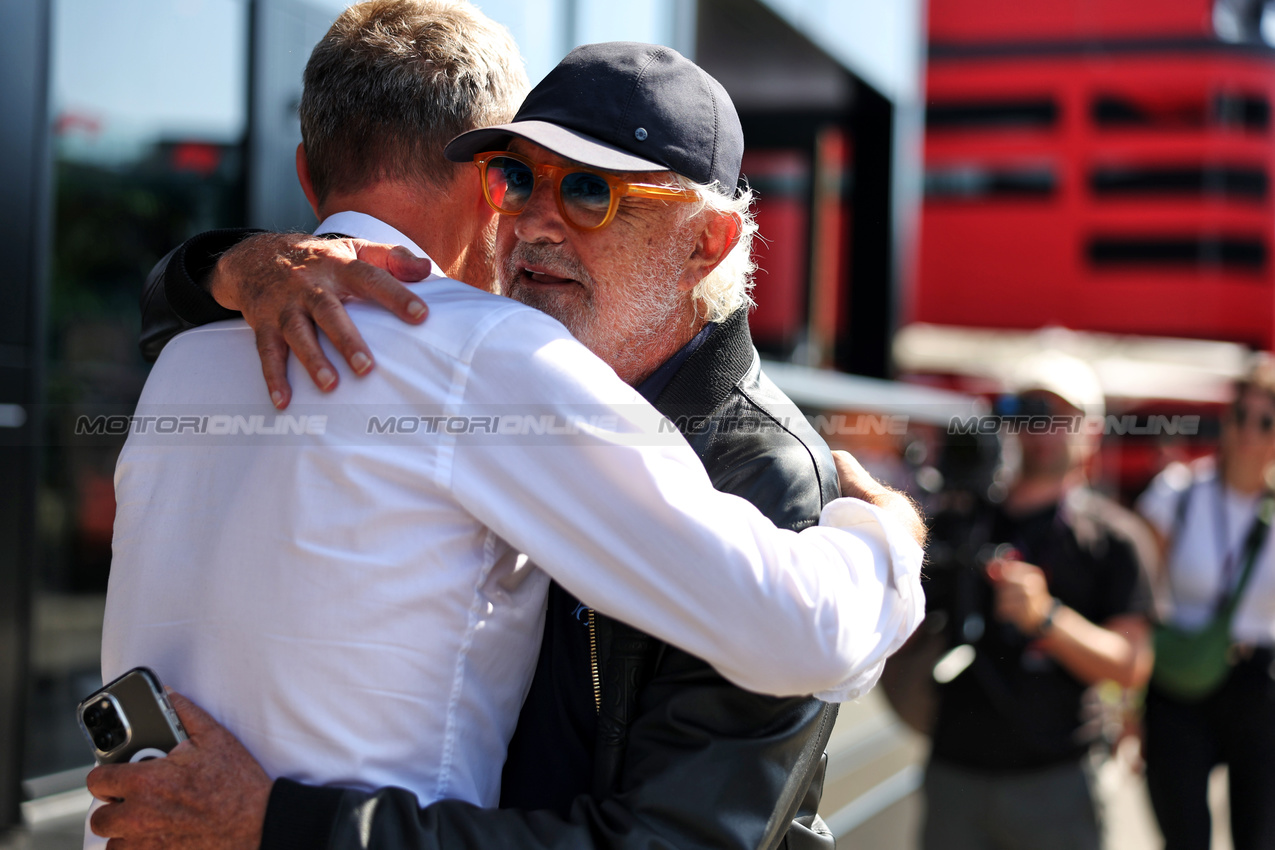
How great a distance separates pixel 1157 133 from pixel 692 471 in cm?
1742

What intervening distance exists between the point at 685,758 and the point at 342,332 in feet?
Answer: 2.05

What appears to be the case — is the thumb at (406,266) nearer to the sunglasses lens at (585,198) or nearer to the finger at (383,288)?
the finger at (383,288)

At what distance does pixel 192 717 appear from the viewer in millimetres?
1264

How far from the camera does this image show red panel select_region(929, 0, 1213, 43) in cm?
1616

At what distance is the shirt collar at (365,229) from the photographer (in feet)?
5.00

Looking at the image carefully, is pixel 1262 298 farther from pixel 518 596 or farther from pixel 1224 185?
pixel 518 596

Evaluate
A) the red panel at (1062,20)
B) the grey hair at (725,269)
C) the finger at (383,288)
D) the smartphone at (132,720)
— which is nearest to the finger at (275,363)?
the finger at (383,288)

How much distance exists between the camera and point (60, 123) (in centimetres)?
353

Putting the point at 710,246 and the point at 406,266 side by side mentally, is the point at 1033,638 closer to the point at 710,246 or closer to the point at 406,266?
the point at 710,246

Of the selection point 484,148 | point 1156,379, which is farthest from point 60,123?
point 1156,379

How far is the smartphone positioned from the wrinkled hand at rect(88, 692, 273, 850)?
0.02 m

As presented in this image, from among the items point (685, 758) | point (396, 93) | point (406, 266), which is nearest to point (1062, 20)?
point (396, 93)

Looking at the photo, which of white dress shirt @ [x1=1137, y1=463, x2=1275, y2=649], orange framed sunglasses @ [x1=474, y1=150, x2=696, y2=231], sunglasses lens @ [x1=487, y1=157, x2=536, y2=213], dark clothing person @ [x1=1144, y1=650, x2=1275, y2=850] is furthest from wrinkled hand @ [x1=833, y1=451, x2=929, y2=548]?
white dress shirt @ [x1=1137, y1=463, x2=1275, y2=649]

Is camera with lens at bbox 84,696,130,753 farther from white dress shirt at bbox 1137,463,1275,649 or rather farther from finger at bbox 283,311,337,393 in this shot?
white dress shirt at bbox 1137,463,1275,649
